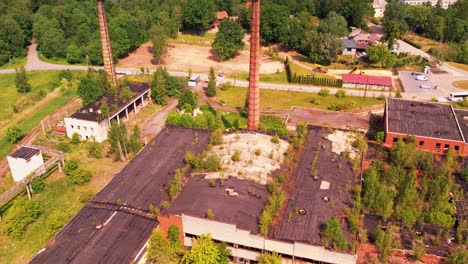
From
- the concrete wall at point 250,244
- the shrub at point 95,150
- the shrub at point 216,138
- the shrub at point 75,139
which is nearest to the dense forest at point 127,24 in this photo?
the shrub at point 75,139

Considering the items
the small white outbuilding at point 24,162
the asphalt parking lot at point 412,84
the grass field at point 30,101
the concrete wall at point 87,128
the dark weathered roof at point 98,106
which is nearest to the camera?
the small white outbuilding at point 24,162

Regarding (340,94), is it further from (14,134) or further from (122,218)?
(14,134)

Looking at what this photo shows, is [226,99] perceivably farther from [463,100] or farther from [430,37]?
[430,37]

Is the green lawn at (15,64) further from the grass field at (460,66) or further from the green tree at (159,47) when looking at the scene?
the grass field at (460,66)

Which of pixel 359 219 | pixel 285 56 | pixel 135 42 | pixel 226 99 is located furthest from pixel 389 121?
pixel 135 42

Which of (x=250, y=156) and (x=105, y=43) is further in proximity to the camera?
(x=105, y=43)

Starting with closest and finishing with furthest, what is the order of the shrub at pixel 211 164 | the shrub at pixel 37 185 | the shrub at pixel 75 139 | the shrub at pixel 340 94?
the shrub at pixel 211 164, the shrub at pixel 37 185, the shrub at pixel 75 139, the shrub at pixel 340 94

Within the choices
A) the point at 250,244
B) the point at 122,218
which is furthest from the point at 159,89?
the point at 250,244

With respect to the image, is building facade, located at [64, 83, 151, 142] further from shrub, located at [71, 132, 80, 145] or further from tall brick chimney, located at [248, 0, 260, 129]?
tall brick chimney, located at [248, 0, 260, 129]
